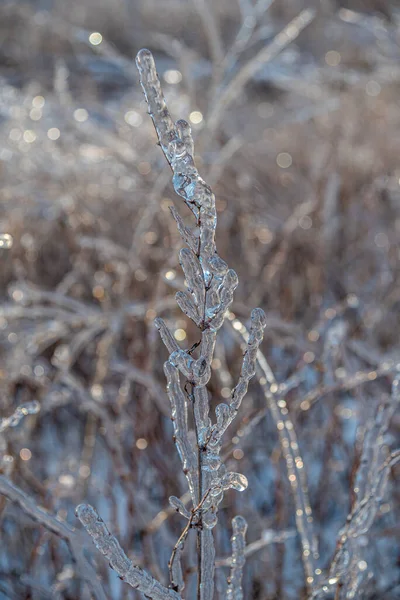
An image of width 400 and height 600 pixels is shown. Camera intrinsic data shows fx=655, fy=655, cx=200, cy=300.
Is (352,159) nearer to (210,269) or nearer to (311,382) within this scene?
(311,382)

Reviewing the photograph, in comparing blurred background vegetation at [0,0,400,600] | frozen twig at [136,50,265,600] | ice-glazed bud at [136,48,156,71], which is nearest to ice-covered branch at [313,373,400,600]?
blurred background vegetation at [0,0,400,600]

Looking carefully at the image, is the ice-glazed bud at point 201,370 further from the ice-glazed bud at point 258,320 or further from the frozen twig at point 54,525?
the frozen twig at point 54,525

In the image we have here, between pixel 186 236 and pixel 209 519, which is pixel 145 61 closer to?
pixel 186 236

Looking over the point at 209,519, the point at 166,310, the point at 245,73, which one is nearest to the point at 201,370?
the point at 209,519

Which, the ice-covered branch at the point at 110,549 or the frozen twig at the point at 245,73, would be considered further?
the frozen twig at the point at 245,73

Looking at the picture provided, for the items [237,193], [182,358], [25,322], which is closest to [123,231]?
[237,193]

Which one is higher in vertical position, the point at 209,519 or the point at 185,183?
the point at 185,183

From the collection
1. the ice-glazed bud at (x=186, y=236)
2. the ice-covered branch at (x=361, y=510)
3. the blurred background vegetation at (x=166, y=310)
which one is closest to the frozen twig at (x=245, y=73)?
the blurred background vegetation at (x=166, y=310)

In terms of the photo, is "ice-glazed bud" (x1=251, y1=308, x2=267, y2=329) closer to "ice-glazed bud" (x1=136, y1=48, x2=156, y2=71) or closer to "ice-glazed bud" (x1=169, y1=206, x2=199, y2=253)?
"ice-glazed bud" (x1=169, y1=206, x2=199, y2=253)
